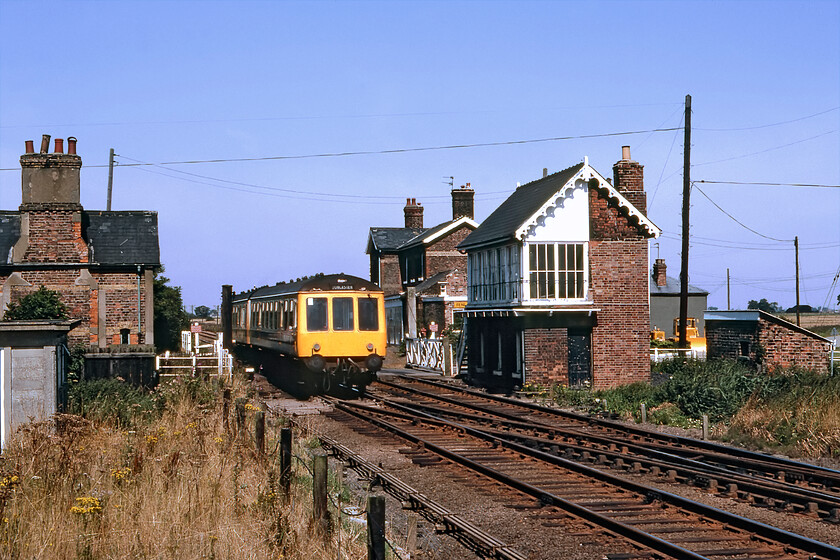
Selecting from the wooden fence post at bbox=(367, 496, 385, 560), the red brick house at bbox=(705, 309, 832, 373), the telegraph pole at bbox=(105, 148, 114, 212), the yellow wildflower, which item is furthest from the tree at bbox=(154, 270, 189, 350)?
the wooden fence post at bbox=(367, 496, 385, 560)

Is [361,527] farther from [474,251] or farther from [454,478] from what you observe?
[474,251]

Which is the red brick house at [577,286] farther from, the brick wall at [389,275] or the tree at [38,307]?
the brick wall at [389,275]

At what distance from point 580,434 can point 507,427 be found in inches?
91.5

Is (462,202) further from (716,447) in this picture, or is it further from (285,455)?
(285,455)

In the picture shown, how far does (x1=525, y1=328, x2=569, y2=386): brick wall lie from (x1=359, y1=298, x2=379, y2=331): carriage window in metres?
4.50

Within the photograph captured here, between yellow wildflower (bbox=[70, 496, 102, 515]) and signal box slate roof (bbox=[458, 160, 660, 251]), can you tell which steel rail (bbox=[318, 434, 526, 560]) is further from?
signal box slate roof (bbox=[458, 160, 660, 251])

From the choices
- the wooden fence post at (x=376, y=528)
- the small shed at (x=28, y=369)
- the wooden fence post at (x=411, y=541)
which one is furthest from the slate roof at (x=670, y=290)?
the wooden fence post at (x=376, y=528)

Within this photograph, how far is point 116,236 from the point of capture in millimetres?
28734

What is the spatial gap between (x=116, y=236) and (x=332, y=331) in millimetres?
10439

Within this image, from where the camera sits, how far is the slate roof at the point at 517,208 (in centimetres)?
2530

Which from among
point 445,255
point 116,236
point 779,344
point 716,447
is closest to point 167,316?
point 116,236

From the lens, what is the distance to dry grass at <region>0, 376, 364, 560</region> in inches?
272

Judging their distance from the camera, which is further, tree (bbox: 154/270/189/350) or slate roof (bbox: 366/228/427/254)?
slate roof (bbox: 366/228/427/254)

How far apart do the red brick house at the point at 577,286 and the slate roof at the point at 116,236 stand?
1127 cm
